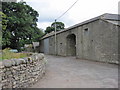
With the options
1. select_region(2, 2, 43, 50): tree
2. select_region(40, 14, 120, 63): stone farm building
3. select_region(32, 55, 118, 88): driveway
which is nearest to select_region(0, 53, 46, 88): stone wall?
select_region(32, 55, 118, 88): driveway

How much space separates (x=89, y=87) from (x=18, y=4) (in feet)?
45.9

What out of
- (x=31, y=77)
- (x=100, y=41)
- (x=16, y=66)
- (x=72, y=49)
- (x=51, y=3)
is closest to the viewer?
(x=16, y=66)

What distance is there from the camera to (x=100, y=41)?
9.80 metres

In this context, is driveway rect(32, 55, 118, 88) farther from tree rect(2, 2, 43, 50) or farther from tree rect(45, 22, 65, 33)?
tree rect(45, 22, 65, 33)

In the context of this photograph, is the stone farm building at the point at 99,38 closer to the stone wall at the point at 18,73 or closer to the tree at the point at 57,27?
the stone wall at the point at 18,73

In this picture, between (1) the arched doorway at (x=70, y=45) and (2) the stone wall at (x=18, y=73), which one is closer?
(2) the stone wall at (x=18, y=73)

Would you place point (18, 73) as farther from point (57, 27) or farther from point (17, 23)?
point (57, 27)

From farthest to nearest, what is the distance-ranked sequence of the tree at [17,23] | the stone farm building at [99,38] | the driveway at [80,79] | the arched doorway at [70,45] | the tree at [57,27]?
the tree at [57,27], the arched doorway at [70,45], the tree at [17,23], the stone farm building at [99,38], the driveway at [80,79]

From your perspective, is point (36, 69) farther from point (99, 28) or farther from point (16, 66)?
point (99, 28)

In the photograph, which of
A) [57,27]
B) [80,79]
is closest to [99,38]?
[80,79]

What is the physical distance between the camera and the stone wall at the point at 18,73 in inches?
123

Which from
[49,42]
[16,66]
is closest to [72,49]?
[49,42]

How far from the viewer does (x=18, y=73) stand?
357cm

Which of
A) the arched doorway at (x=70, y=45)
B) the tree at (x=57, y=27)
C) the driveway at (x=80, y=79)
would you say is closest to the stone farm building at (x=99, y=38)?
the arched doorway at (x=70, y=45)
